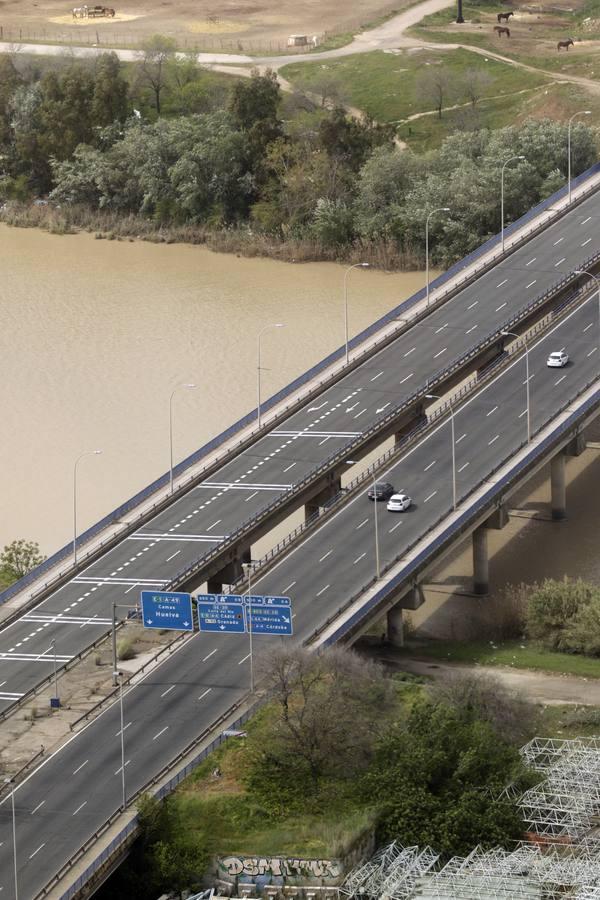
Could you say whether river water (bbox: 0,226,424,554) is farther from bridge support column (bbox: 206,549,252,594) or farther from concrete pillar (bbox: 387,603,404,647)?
concrete pillar (bbox: 387,603,404,647)

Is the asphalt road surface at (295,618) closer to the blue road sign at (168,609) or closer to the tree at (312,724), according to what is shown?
the blue road sign at (168,609)

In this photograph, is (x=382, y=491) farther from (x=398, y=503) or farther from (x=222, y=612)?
(x=222, y=612)

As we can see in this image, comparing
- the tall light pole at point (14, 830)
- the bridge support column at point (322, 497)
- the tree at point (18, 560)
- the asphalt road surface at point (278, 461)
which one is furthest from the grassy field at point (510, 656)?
the tall light pole at point (14, 830)

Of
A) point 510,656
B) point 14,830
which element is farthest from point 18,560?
point 14,830

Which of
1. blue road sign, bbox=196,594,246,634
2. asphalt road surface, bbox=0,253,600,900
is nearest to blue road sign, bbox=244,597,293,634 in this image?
blue road sign, bbox=196,594,246,634

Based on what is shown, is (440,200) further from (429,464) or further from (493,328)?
(429,464)

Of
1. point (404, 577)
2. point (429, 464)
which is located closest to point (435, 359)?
point (429, 464)
